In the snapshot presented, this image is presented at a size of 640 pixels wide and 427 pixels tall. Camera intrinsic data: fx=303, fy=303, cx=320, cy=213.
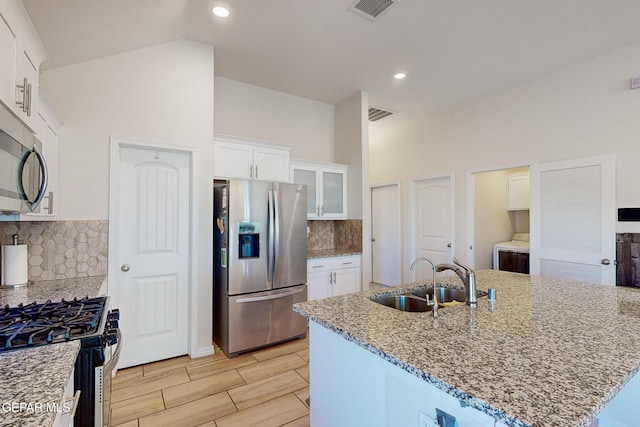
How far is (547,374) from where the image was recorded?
0.89 metres

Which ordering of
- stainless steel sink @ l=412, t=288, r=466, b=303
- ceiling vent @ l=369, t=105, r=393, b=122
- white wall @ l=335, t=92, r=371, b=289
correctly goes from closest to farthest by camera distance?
stainless steel sink @ l=412, t=288, r=466, b=303 < white wall @ l=335, t=92, r=371, b=289 < ceiling vent @ l=369, t=105, r=393, b=122

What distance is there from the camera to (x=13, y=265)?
209 centimetres

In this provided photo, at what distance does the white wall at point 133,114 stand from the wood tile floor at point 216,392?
0.38 m

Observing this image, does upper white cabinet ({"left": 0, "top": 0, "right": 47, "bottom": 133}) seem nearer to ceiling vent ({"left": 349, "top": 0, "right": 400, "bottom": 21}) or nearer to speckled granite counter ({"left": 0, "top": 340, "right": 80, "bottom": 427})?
speckled granite counter ({"left": 0, "top": 340, "right": 80, "bottom": 427})

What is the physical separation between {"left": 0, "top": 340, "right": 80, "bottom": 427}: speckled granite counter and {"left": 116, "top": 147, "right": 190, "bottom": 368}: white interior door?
68.6 inches

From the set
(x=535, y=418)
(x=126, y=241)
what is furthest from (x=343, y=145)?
(x=535, y=418)

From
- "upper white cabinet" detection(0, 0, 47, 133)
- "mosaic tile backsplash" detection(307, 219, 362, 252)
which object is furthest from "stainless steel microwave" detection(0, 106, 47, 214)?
"mosaic tile backsplash" detection(307, 219, 362, 252)

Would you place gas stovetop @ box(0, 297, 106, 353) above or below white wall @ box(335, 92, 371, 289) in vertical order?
below

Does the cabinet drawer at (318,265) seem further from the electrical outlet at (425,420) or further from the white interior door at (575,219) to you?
the electrical outlet at (425,420)

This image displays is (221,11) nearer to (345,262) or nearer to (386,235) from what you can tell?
(345,262)

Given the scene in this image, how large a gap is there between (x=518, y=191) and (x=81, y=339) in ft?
19.0

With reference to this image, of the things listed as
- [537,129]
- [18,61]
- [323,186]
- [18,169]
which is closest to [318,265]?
[323,186]

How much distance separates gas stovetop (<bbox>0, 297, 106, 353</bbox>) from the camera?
1.18 m

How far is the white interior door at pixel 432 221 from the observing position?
4.69m
